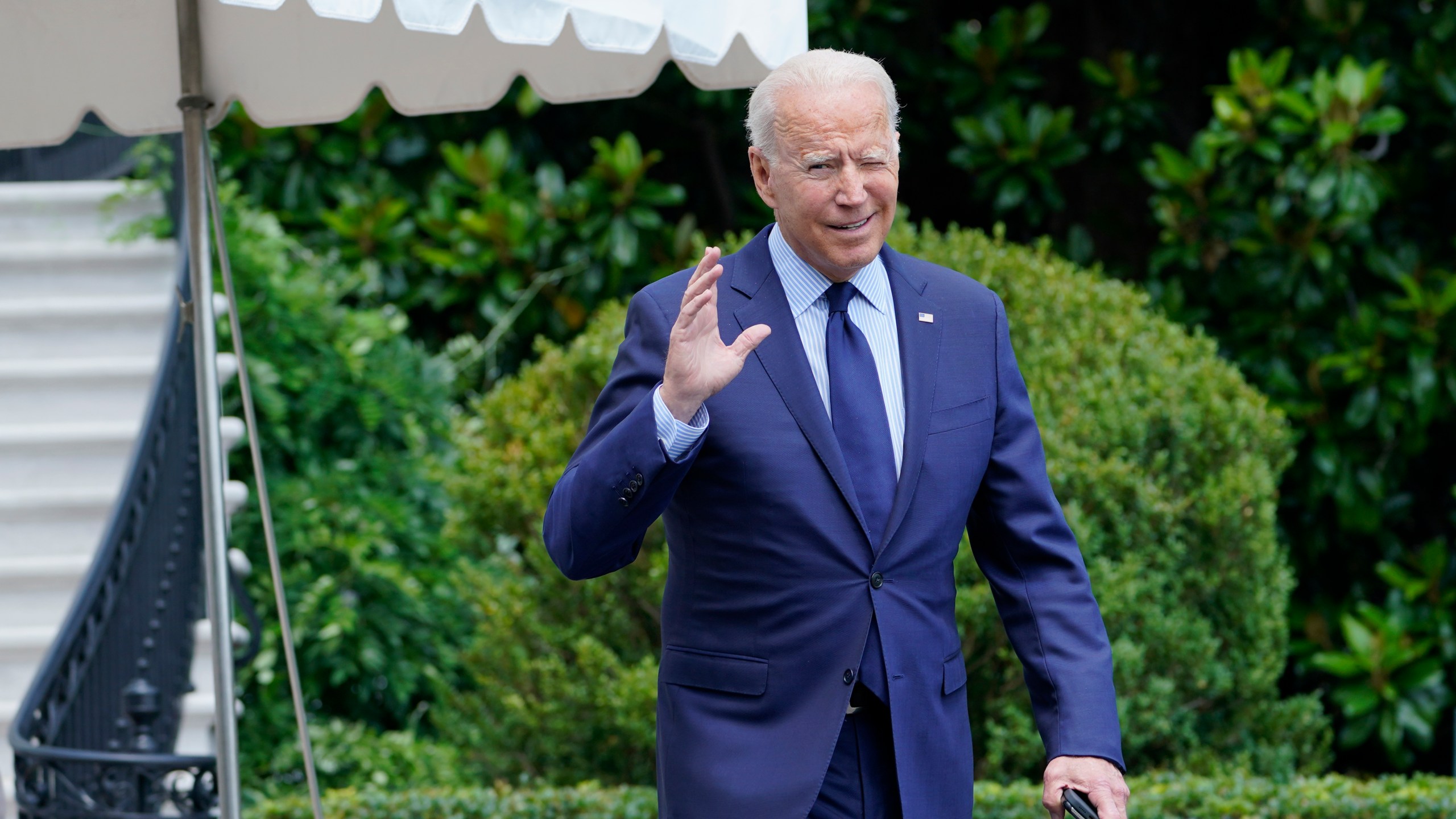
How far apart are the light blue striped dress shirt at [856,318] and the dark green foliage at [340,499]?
3.83 meters

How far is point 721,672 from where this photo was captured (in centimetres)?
212

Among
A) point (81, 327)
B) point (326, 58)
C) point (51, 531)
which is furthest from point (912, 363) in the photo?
point (81, 327)

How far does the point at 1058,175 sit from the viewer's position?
292 inches

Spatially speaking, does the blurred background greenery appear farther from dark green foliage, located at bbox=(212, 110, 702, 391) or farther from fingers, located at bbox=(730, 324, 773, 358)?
fingers, located at bbox=(730, 324, 773, 358)

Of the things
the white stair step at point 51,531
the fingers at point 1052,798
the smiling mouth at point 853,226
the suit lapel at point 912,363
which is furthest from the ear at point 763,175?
the white stair step at point 51,531

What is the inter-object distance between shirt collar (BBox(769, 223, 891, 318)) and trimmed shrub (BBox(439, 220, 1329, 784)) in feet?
6.90

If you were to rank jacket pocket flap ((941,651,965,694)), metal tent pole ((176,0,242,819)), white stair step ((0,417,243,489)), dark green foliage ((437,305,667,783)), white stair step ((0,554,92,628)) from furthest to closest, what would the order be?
1. white stair step ((0,417,243,489))
2. white stair step ((0,554,92,628))
3. dark green foliage ((437,305,667,783))
4. metal tent pole ((176,0,242,819))
5. jacket pocket flap ((941,651,965,694))

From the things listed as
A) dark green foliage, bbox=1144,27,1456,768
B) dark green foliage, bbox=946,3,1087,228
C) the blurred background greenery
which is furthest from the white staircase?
dark green foliage, bbox=1144,27,1456,768

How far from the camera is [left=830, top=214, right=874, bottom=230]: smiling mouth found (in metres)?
2.15

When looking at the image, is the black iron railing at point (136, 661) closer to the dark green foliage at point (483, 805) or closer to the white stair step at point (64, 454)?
the dark green foliage at point (483, 805)

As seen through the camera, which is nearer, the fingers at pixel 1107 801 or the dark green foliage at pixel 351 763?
the fingers at pixel 1107 801

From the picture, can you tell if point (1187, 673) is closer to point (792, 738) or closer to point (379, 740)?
point (792, 738)

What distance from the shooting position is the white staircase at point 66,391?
5.81m

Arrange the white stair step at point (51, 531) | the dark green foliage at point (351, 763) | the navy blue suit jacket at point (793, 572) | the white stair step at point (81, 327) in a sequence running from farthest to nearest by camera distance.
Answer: the white stair step at point (81, 327) < the white stair step at point (51, 531) < the dark green foliage at point (351, 763) < the navy blue suit jacket at point (793, 572)
